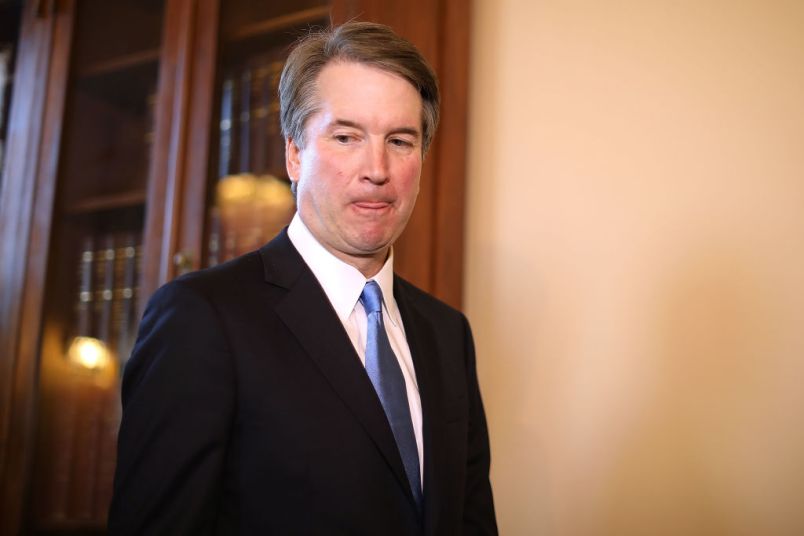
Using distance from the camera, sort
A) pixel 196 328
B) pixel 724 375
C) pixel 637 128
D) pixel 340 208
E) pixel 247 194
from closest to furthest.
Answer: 1. pixel 196 328
2. pixel 340 208
3. pixel 724 375
4. pixel 637 128
5. pixel 247 194

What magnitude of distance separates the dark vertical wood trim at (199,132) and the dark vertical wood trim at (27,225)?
472 mm

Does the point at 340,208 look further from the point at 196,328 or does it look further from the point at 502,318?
the point at 502,318

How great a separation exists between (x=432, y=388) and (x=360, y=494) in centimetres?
27

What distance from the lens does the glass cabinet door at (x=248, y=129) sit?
6.22 feet

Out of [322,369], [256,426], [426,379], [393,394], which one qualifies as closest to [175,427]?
[256,426]

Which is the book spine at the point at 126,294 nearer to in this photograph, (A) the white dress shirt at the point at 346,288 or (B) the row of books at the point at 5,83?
(B) the row of books at the point at 5,83

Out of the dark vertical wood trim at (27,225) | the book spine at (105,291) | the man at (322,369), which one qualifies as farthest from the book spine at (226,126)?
the man at (322,369)

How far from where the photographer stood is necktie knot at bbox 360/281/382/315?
3.92ft

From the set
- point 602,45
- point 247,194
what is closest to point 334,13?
point 247,194

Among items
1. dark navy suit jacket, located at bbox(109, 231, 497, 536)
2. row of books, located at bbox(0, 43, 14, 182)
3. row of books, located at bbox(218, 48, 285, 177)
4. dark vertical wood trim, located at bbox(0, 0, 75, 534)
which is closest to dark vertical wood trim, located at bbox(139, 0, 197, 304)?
row of books, located at bbox(218, 48, 285, 177)

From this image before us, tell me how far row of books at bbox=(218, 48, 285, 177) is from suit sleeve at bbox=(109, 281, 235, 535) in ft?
3.21

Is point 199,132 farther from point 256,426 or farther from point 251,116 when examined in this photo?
point 256,426

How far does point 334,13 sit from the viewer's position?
5.85 ft

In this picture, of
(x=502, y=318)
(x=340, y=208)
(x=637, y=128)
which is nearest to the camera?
(x=340, y=208)
